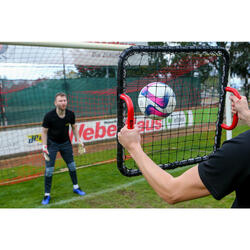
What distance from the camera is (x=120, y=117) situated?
175 centimetres

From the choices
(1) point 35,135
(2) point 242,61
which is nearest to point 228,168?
(1) point 35,135

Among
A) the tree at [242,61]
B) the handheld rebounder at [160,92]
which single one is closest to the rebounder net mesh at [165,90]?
the handheld rebounder at [160,92]

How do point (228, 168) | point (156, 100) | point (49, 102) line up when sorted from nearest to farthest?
point (228, 168) < point (156, 100) < point (49, 102)

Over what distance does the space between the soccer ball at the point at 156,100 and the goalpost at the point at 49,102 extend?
14.1 ft

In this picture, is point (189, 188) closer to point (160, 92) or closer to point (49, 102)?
point (160, 92)

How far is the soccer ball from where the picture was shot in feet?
6.62

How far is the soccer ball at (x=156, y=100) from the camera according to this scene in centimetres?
202

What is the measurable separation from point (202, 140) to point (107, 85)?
7777 millimetres

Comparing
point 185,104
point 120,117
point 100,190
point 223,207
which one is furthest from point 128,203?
point 120,117

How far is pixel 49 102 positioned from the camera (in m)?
9.27

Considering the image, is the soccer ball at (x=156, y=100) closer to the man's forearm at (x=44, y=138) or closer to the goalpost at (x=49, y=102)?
the man's forearm at (x=44, y=138)

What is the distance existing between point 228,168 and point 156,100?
3.03 feet

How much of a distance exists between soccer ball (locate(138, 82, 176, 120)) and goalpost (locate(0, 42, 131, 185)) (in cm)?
431

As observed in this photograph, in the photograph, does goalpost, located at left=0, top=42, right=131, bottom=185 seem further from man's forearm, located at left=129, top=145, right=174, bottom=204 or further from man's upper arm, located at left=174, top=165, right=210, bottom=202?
man's upper arm, located at left=174, top=165, right=210, bottom=202
